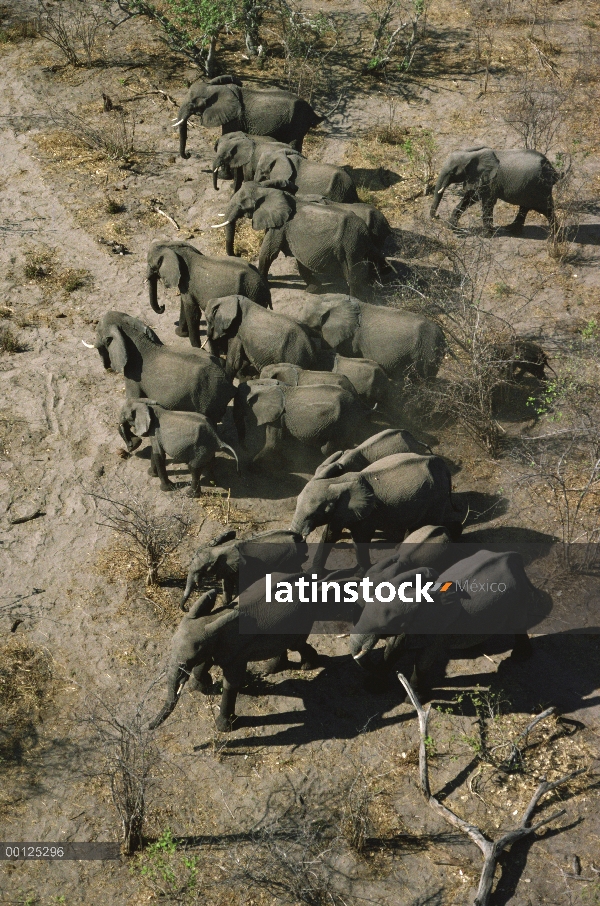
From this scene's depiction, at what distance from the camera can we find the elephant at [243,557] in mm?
10094

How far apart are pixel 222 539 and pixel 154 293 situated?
5335mm

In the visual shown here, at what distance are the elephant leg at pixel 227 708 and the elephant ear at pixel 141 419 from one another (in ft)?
11.1

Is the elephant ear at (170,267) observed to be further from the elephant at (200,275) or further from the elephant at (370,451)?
the elephant at (370,451)

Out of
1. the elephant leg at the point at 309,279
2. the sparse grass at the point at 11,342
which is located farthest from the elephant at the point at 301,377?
the sparse grass at the point at 11,342

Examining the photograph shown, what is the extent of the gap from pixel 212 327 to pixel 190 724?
214 inches

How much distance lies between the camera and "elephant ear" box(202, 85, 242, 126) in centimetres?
1675

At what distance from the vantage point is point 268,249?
47.7 feet

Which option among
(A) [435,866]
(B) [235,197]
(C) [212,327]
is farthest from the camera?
(B) [235,197]

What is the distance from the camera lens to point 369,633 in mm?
9531

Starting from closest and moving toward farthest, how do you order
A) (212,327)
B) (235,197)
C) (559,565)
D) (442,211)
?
(559,565) < (212,327) < (235,197) < (442,211)

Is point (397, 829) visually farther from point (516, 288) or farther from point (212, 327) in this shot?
point (516, 288)

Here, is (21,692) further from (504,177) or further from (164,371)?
(504,177)

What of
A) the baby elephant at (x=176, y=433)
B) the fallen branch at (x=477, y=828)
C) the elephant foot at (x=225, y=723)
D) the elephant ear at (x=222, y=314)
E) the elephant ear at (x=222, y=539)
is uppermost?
the elephant ear at (x=222, y=314)

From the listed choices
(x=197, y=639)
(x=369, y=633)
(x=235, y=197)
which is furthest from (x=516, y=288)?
(x=197, y=639)
